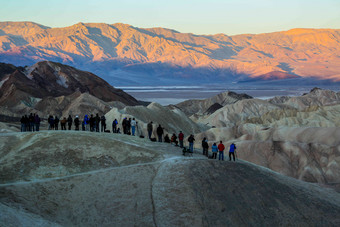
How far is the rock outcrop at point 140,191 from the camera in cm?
2136

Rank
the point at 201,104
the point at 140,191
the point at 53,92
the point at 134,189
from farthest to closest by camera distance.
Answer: the point at 201,104
the point at 53,92
the point at 134,189
the point at 140,191

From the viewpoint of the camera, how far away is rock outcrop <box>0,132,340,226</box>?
21359 mm

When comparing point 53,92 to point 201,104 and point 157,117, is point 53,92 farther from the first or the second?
point 157,117

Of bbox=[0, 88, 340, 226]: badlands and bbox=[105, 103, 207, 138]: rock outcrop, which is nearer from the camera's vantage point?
bbox=[0, 88, 340, 226]: badlands

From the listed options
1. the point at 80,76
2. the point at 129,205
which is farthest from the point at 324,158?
the point at 80,76

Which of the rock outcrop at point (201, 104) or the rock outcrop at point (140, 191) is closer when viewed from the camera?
the rock outcrop at point (140, 191)

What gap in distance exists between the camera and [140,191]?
23297mm

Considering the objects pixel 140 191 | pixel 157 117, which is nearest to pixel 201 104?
pixel 157 117

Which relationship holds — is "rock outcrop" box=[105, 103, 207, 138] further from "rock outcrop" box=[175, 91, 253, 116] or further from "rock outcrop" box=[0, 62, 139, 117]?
"rock outcrop" box=[175, 91, 253, 116]

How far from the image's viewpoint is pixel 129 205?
22.3 meters

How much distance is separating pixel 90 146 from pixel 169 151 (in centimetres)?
532

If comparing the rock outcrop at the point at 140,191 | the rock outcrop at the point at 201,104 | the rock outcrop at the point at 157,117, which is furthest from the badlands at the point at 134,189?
the rock outcrop at the point at 201,104

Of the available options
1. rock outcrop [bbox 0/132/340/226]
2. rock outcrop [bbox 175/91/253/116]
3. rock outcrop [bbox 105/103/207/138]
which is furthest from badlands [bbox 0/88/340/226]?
rock outcrop [bbox 175/91/253/116]

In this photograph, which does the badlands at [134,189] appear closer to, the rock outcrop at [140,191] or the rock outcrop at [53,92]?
the rock outcrop at [140,191]
